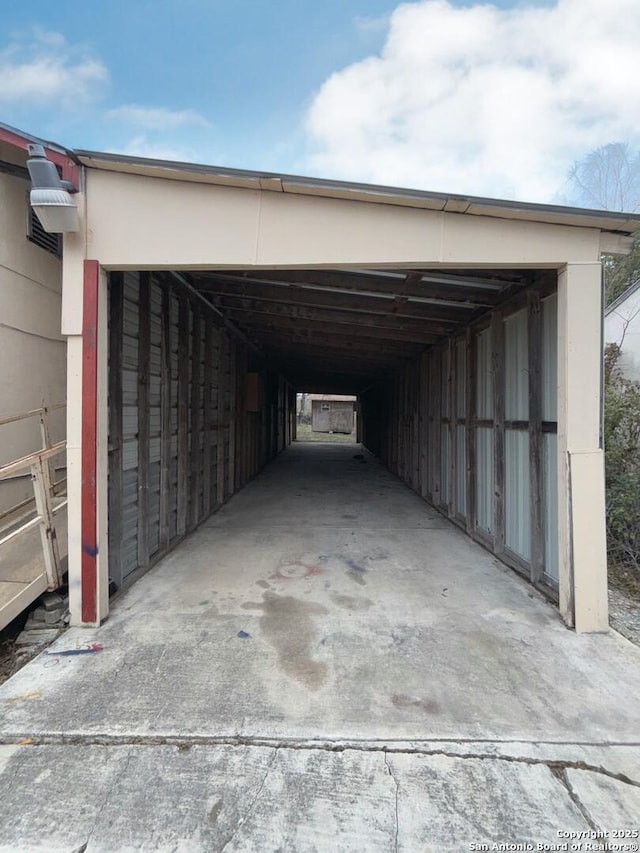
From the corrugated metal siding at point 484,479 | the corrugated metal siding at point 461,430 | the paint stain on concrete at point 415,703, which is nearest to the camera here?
the paint stain on concrete at point 415,703

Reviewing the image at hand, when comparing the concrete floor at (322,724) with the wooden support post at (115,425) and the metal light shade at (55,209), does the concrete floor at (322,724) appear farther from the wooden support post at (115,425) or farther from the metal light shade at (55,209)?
the metal light shade at (55,209)

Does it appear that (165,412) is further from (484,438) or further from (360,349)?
(360,349)

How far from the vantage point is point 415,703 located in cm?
195

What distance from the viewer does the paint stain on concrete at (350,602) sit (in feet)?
9.65

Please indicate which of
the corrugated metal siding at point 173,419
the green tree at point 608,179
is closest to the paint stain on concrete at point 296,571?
the corrugated metal siding at point 173,419

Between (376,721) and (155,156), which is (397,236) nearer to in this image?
(155,156)

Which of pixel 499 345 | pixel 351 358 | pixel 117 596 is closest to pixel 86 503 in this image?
pixel 117 596

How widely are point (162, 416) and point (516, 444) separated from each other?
3.39 metres

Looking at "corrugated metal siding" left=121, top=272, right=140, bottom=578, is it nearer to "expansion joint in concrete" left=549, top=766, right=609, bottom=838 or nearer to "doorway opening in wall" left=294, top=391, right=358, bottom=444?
"expansion joint in concrete" left=549, top=766, right=609, bottom=838

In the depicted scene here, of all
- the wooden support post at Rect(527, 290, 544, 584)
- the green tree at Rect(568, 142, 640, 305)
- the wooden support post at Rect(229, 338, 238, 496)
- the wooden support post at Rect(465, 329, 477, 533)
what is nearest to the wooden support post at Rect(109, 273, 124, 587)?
the wooden support post at Rect(229, 338, 238, 496)

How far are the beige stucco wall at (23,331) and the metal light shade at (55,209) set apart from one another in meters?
1.66

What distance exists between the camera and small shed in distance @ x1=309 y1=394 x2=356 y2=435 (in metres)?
23.2

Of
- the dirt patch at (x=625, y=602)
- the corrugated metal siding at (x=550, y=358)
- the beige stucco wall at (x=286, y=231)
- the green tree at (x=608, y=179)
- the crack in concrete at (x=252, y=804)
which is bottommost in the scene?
the crack in concrete at (x=252, y=804)

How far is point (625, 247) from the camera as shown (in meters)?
2.68
